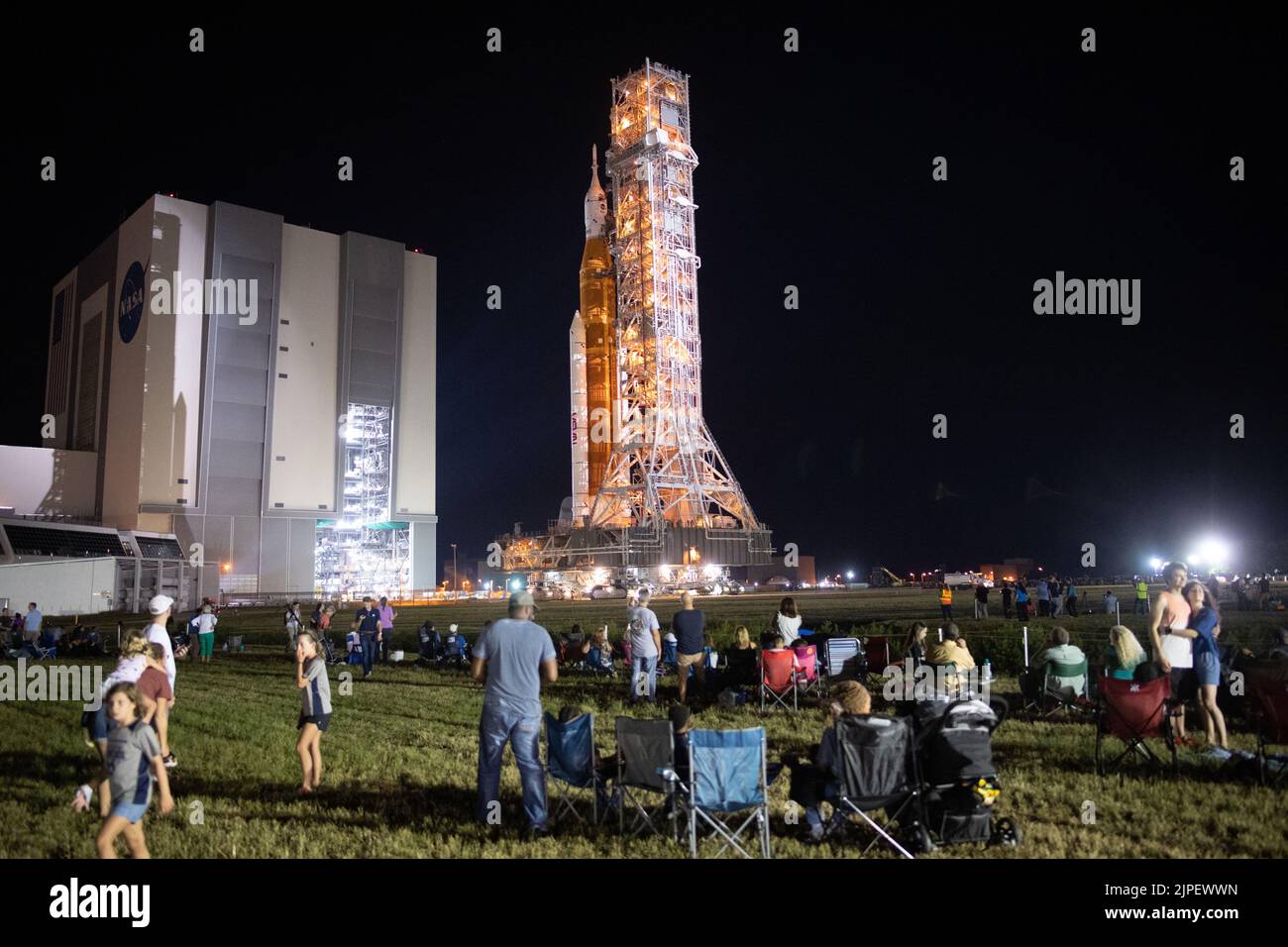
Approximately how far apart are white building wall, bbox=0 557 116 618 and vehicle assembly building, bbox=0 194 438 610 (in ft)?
23.7

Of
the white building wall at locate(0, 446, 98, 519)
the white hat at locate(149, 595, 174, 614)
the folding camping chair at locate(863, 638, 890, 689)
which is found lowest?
the folding camping chair at locate(863, 638, 890, 689)

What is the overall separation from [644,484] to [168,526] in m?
28.1

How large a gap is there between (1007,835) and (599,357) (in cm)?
5390

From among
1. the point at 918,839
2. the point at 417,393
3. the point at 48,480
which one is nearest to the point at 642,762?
the point at 918,839

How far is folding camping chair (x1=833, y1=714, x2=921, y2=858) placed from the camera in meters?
6.14

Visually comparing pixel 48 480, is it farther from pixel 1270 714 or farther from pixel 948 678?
pixel 1270 714

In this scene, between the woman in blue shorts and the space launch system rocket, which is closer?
the woman in blue shorts

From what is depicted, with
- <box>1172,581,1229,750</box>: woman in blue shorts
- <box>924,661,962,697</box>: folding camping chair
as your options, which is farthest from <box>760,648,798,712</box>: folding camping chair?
<box>1172,581,1229,750</box>: woman in blue shorts

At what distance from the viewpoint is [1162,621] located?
8.93m

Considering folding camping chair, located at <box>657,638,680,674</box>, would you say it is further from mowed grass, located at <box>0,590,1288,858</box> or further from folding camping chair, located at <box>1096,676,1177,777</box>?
folding camping chair, located at <box>1096,676,1177,777</box>

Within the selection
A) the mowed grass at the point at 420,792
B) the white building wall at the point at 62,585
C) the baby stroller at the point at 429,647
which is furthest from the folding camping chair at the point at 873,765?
the white building wall at the point at 62,585

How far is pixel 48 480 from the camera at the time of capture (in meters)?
57.5

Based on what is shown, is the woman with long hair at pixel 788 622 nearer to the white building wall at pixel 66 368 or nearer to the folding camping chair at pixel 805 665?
the folding camping chair at pixel 805 665
